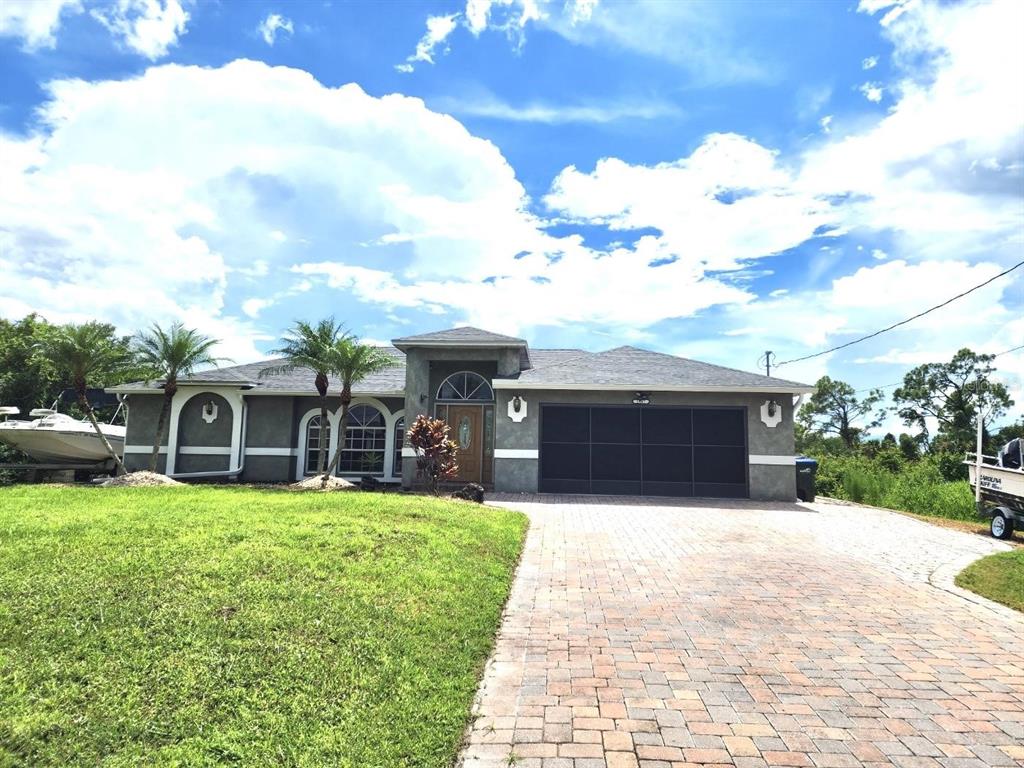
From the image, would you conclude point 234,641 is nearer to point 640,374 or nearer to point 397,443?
point 397,443

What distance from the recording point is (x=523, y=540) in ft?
30.3

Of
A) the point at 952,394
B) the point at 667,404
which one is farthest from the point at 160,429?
the point at 952,394

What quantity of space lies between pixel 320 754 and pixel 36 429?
1805 cm

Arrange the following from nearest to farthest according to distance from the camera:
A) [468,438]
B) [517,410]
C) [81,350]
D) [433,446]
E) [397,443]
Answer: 1. [433,446]
2. [81,350]
3. [517,410]
4. [468,438]
5. [397,443]

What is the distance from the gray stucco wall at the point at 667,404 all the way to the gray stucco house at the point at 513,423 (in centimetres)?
3

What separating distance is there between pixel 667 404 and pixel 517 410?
163 inches

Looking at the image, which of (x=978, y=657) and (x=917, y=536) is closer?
(x=978, y=657)

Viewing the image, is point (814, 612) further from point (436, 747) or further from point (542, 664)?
point (436, 747)

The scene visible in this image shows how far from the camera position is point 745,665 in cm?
456

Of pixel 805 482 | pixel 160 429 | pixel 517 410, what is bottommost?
pixel 805 482

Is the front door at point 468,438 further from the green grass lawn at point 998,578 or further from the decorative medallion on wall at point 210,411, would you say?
the green grass lawn at point 998,578

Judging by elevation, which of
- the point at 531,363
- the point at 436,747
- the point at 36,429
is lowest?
the point at 436,747

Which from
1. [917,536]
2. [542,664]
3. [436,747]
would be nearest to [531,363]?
[917,536]

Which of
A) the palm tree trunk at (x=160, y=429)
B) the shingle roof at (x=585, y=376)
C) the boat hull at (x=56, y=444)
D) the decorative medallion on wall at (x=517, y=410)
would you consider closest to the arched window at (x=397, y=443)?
the shingle roof at (x=585, y=376)
